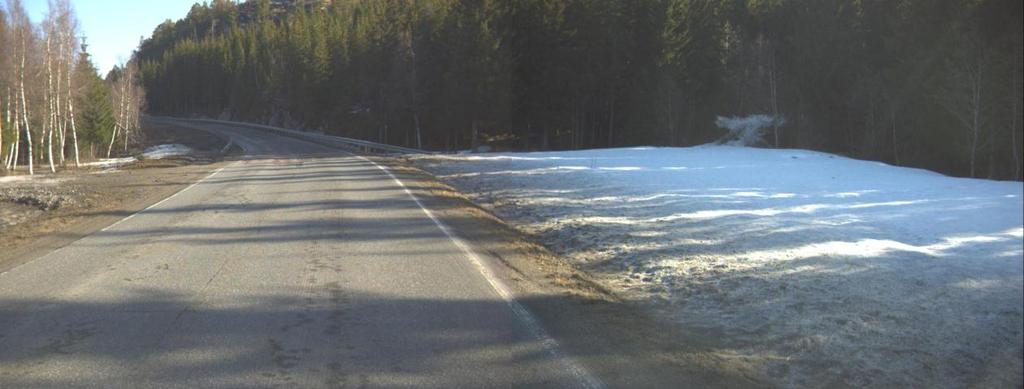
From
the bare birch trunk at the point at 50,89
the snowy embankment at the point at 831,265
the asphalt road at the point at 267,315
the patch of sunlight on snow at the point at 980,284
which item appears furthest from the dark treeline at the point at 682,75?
the bare birch trunk at the point at 50,89

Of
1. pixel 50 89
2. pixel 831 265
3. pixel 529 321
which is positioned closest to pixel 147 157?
pixel 50 89

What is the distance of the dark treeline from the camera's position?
956 centimetres

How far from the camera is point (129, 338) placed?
5.45 m

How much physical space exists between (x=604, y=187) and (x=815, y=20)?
27.7 meters

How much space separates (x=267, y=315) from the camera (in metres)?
6.08

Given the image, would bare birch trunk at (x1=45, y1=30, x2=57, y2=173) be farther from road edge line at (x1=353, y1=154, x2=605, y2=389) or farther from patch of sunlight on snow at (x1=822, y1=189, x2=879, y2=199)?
patch of sunlight on snow at (x1=822, y1=189, x2=879, y2=199)

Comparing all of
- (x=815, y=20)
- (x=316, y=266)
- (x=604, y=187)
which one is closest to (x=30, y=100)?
(x=604, y=187)

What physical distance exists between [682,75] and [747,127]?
7083 mm

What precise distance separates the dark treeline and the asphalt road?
15.9 ft

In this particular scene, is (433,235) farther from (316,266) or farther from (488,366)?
(488,366)

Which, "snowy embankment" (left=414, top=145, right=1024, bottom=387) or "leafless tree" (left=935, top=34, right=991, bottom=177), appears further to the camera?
"leafless tree" (left=935, top=34, right=991, bottom=177)

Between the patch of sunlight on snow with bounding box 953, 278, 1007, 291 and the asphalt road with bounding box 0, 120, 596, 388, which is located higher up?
the patch of sunlight on snow with bounding box 953, 278, 1007, 291

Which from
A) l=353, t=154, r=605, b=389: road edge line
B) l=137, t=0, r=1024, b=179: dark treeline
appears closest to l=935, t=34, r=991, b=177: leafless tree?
l=137, t=0, r=1024, b=179: dark treeline

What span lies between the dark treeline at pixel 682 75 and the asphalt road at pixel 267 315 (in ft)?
15.9
